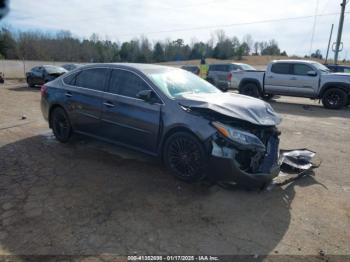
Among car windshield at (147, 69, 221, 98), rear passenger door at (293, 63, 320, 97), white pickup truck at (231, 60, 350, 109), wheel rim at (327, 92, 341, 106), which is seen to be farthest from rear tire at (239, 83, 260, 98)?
car windshield at (147, 69, 221, 98)

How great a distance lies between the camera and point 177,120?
178 inches

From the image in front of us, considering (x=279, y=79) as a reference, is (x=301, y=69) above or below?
above

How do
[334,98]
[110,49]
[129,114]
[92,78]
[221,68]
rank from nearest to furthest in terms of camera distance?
[129,114]
[92,78]
[334,98]
[221,68]
[110,49]

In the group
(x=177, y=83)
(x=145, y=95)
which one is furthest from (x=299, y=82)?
(x=145, y=95)

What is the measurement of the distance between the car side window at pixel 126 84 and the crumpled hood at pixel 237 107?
2.54 ft

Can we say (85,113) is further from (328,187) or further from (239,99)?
(328,187)

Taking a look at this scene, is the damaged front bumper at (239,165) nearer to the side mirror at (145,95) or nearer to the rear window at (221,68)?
the side mirror at (145,95)

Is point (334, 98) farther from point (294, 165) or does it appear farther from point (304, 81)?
point (294, 165)

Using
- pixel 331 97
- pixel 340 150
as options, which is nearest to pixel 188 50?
pixel 331 97

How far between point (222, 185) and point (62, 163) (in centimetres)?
266

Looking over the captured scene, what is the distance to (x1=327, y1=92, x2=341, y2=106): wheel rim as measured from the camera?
13219 mm

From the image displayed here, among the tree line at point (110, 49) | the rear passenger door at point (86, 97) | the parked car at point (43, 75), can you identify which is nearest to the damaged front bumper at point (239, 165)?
the rear passenger door at point (86, 97)

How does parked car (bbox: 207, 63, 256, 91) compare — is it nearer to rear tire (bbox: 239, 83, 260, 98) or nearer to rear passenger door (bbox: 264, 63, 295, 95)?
Answer: rear tire (bbox: 239, 83, 260, 98)

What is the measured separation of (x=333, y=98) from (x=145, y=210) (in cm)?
1184
